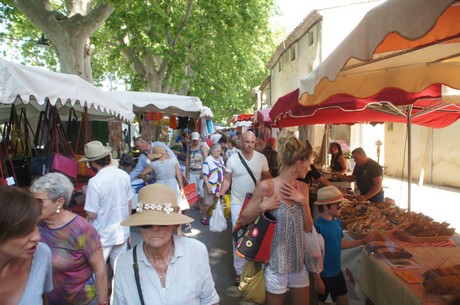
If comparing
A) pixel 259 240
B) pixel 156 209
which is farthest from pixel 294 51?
pixel 156 209

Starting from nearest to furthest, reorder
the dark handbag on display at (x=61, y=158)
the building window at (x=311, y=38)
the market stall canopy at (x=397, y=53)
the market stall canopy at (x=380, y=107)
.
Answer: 1. the market stall canopy at (x=397, y=53)
2. the dark handbag on display at (x=61, y=158)
3. the market stall canopy at (x=380, y=107)
4. the building window at (x=311, y=38)

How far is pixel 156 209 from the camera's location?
76.5 inches

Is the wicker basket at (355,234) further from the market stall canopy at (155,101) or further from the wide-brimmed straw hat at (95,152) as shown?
the market stall canopy at (155,101)

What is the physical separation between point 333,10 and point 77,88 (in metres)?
19.0

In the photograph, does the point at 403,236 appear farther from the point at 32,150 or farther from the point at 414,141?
the point at 414,141

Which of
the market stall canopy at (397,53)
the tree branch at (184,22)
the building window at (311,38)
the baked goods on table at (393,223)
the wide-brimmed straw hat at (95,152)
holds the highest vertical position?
the building window at (311,38)

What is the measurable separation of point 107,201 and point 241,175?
6.10ft

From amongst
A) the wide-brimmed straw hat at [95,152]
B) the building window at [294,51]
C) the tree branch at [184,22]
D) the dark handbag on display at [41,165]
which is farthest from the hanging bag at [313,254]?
the building window at [294,51]

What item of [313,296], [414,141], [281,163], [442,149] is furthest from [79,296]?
[414,141]

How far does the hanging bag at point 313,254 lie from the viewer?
9.80 feet

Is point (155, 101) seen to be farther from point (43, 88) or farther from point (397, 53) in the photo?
point (397, 53)

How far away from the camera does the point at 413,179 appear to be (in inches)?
580

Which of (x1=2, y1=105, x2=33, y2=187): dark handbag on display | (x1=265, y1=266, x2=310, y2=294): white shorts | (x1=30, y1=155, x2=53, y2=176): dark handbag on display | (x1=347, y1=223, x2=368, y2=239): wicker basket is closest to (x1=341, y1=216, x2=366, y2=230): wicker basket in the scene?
(x1=347, y1=223, x2=368, y2=239): wicker basket

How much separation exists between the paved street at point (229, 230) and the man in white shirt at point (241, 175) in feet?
1.05
